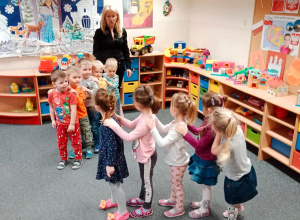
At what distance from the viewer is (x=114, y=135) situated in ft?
7.29

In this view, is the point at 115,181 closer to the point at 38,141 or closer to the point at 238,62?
the point at 38,141

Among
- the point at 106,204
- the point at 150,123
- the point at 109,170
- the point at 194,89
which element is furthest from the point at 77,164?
the point at 194,89

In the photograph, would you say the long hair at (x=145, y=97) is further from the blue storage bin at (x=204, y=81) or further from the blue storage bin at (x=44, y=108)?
the blue storage bin at (x=44, y=108)

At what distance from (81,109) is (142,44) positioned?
6.21ft

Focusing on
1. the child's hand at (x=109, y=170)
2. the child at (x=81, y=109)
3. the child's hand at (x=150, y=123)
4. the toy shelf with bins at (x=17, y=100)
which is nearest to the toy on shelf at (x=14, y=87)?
the toy shelf with bins at (x=17, y=100)

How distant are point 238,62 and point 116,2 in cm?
207

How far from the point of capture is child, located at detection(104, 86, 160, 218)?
2.25 metres

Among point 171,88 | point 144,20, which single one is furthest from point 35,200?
point 144,20

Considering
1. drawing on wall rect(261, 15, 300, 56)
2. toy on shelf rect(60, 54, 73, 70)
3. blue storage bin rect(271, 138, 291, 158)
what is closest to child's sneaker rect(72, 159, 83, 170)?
toy on shelf rect(60, 54, 73, 70)

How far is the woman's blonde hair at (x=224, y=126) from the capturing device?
2.03 meters

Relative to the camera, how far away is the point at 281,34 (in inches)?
146

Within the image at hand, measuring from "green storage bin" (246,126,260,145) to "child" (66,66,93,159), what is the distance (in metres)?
1.86

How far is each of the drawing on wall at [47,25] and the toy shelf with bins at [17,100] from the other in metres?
0.35

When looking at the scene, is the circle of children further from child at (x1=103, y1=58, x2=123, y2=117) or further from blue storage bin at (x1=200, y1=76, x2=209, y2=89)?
blue storage bin at (x1=200, y1=76, x2=209, y2=89)
